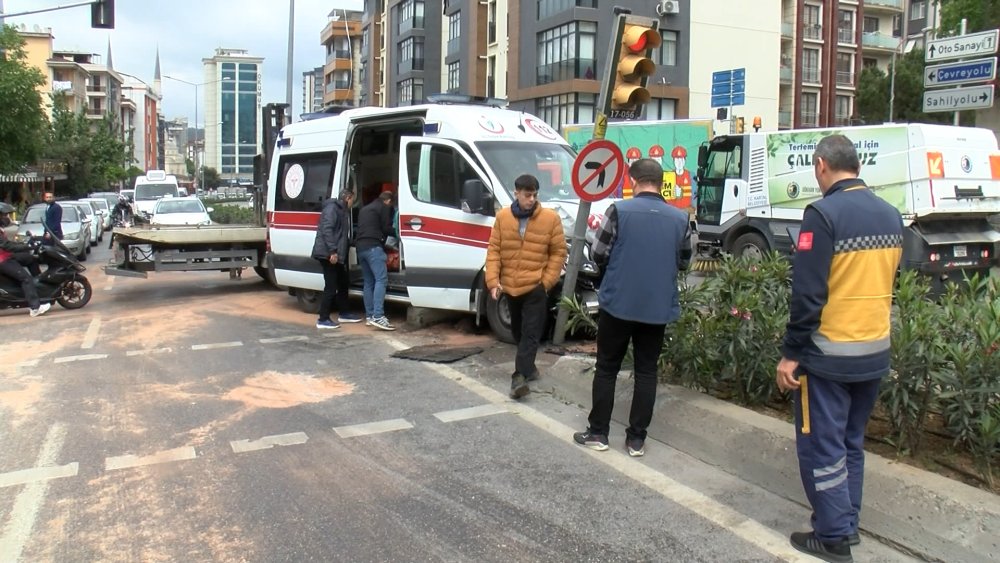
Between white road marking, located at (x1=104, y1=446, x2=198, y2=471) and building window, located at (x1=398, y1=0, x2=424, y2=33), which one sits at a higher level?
building window, located at (x1=398, y1=0, x2=424, y2=33)

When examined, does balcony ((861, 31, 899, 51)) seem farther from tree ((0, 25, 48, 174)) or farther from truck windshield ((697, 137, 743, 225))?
tree ((0, 25, 48, 174))

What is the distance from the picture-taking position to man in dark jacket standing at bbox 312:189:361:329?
393 inches

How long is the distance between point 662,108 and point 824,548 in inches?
1538

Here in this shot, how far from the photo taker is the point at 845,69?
51375 millimetres

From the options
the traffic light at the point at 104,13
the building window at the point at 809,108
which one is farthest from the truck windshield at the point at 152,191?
the building window at the point at 809,108

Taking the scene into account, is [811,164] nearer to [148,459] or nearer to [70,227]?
[148,459]

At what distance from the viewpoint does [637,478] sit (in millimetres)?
4914

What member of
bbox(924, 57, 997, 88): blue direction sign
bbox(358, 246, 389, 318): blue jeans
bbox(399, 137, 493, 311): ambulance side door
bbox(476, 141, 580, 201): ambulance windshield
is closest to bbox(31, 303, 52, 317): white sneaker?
bbox(358, 246, 389, 318): blue jeans

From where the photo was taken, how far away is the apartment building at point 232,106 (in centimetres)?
11488

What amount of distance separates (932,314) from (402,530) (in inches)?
126

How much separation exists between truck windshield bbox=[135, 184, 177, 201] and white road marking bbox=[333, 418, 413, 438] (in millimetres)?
28322

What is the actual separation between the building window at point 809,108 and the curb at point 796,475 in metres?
47.0

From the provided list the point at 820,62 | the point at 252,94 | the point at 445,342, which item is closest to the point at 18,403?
the point at 445,342

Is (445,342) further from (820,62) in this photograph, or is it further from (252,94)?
(252,94)
